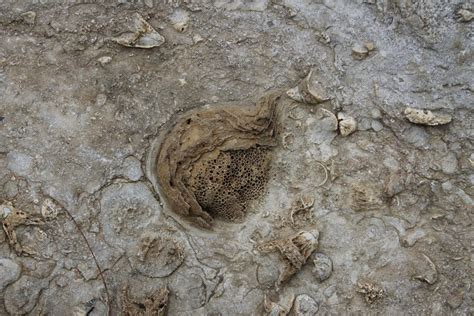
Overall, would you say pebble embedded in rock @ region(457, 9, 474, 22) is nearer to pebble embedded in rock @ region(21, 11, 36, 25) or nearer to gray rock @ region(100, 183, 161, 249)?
gray rock @ region(100, 183, 161, 249)

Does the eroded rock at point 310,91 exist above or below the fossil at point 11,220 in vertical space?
above

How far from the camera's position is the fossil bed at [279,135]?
258cm

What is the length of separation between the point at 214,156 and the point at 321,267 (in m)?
0.73

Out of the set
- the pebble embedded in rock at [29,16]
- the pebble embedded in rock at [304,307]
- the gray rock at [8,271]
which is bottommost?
the gray rock at [8,271]

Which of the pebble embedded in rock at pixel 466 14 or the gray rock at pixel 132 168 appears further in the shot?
the gray rock at pixel 132 168

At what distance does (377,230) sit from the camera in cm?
264

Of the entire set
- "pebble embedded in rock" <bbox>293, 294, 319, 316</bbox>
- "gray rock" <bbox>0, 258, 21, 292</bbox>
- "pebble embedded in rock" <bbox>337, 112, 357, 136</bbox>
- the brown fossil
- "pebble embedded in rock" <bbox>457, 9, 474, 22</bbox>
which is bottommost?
the brown fossil

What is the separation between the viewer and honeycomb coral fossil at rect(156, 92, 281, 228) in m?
2.60

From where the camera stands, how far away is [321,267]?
103 inches

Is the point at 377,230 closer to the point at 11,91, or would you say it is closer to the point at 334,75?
the point at 334,75

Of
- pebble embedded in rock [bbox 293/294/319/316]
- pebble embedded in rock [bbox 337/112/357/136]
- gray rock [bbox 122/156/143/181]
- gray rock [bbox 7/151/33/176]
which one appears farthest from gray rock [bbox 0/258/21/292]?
pebble embedded in rock [bbox 337/112/357/136]

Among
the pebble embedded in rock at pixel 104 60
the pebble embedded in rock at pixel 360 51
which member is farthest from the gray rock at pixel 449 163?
the pebble embedded in rock at pixel 104 60

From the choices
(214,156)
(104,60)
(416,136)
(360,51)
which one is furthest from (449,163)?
(104,60)

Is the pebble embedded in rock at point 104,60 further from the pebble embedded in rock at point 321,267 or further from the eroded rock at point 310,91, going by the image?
the pebble embedded in rock at point 321,267
